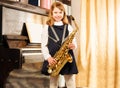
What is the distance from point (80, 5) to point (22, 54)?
5.62 ft

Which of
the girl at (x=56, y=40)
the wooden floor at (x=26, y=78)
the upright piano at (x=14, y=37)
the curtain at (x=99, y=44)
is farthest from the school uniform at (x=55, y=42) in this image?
the curtain at (x=99, y=44)

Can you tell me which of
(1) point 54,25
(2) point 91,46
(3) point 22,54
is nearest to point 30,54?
(3) point 22,54

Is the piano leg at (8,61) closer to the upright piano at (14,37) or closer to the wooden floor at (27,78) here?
the upright piano at (14,37)

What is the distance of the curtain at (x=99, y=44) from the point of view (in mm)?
3379

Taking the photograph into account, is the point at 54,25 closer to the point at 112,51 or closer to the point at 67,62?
the point at 67,62

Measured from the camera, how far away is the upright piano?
2.11 m

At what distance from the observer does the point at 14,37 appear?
2311 mm

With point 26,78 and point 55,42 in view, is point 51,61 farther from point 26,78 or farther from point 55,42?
point 26,78

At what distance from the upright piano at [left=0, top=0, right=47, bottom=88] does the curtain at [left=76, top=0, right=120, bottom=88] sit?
98 cm

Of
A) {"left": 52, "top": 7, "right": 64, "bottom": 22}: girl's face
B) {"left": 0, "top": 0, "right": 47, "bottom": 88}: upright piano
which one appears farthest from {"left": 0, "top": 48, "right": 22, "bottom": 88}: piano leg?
{"left": 52, "top": 7, "right": 64, "bottom": 22}: girl's face

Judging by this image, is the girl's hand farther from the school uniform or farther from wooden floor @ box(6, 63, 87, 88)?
wooden floor @ box(6, 63, 87, 88)

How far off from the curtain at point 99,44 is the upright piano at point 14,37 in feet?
3.21

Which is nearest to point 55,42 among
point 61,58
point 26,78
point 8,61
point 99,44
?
point 61,58

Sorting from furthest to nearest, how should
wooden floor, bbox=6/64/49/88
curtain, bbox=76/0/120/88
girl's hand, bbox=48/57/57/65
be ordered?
curtain, bbox=76/0/120/88
wooden floor, bbox=6/64/49/88
girl's hand, bbox=48/57/57/65
